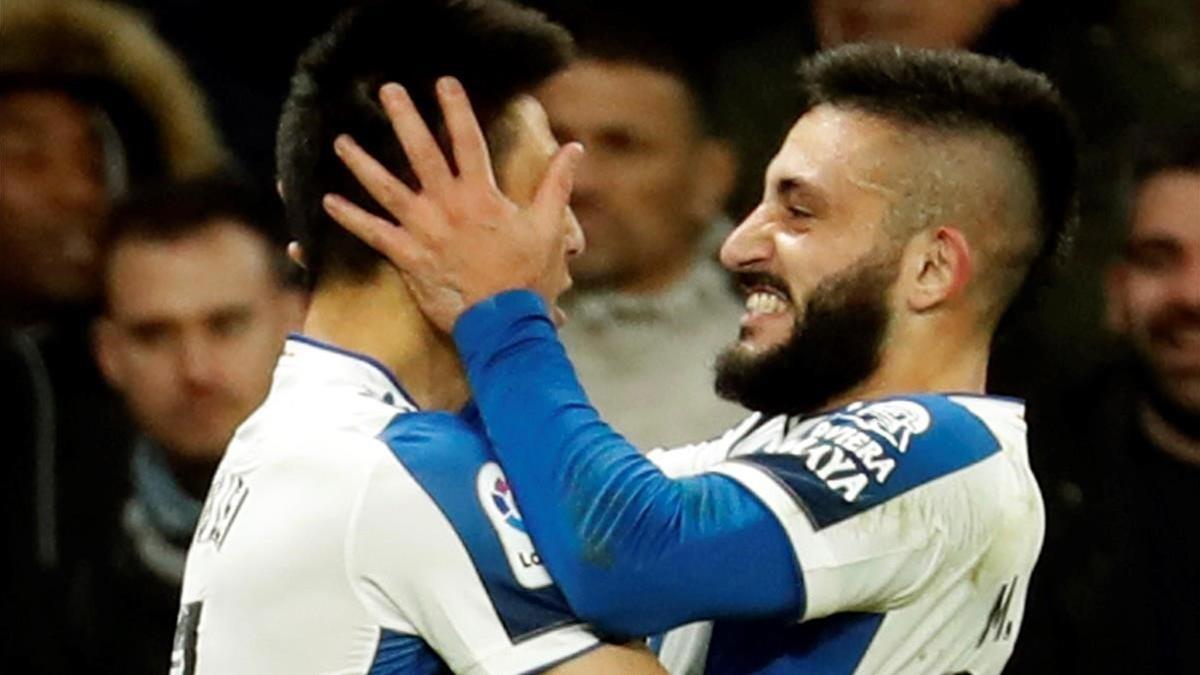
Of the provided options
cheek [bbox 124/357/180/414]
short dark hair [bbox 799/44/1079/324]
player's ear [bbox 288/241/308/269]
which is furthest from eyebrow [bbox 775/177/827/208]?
cheek [bbox 124/357/180/414]

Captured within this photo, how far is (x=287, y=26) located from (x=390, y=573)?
2511mm

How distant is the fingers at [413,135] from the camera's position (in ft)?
8.87

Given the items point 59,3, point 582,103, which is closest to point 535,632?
point 582,103

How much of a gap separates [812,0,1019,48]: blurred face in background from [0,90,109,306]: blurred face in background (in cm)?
156

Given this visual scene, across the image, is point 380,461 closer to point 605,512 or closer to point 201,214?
point 605,512

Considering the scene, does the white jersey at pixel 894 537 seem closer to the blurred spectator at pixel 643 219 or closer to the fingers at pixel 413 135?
the fingers at pixel 413 135

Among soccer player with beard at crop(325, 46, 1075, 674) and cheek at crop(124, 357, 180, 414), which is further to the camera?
cheek at crop(124, 357, 180, 414)

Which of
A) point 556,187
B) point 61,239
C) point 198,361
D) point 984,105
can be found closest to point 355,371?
point 556,187

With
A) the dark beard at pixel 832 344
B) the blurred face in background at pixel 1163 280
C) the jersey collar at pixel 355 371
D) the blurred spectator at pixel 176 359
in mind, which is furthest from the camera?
the blurred spectator at pixel 176 359

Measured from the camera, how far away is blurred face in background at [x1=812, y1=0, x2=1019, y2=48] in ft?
14.6

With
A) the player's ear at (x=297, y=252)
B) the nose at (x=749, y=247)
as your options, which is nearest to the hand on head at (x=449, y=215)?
the player's ear at (x=297, y=252)

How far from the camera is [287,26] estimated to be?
4961 mm

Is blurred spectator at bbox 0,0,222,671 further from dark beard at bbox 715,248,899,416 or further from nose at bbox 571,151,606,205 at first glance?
dark beard at bbox 715,248,899,416

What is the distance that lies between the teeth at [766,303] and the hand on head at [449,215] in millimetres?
361
